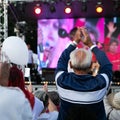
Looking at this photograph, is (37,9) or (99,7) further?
(37,9)

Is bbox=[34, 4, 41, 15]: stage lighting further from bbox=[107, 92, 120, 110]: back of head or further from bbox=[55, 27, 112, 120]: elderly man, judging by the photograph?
bbox=[55, 27, 112, 120]: elderly man

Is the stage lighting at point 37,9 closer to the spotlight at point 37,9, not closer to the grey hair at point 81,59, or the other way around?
the spotlight at point 37,9

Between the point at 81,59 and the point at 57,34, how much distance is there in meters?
10.8

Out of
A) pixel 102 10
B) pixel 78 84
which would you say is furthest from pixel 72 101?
pixel 102 10

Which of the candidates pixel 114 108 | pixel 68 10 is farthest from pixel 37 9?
pixel 114 108

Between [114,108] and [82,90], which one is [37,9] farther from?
[82,90]

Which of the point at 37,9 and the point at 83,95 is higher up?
the point at 37,9

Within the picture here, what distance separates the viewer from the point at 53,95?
4.17m

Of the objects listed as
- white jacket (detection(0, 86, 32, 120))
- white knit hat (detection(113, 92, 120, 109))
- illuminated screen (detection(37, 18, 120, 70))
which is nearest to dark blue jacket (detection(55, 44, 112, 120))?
white knit hat (detection(113, 92, 120, 109))

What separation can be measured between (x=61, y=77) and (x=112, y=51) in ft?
34.6

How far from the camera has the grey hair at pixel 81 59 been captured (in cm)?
337

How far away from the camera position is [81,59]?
11.1 ft

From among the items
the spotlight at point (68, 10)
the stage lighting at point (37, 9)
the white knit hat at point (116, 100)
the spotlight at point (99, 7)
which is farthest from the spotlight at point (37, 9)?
the white knit hat at point (116, 100)

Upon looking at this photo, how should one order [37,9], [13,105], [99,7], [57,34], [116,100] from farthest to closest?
[57,34] → [37,9] → [99,7] → [116,100] → [13,105]
